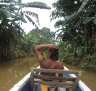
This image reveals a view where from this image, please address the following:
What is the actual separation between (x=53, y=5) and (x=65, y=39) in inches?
117

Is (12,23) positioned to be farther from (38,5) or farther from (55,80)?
(55,80)

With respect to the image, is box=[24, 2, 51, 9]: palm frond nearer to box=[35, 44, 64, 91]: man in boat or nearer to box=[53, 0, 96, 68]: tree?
box=[53, 0, 96, 68]: tree

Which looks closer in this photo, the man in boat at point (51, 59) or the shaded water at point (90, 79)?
the man in boat at point (51, 59)

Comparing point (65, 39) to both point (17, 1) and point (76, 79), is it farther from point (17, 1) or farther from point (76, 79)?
point (76, 79)

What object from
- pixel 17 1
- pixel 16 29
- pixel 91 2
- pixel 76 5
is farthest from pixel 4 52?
pixel 91 2

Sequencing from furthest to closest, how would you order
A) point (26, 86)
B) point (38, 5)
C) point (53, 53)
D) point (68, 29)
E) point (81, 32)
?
point (38, 5) < point (81, 32) < point (68, 29) < point (26, 86) < point (53, 53)

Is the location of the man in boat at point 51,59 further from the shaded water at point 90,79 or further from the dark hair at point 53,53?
the shaded water at point 90,79

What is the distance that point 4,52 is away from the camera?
21.4 m

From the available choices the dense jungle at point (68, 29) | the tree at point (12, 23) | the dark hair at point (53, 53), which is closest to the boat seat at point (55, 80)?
the dark hair at point (53, 53)

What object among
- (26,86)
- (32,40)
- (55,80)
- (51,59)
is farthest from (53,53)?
(32,40)

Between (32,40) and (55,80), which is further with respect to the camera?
(32,40)

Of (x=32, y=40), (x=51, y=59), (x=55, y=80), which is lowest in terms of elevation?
(x=55, y=80)

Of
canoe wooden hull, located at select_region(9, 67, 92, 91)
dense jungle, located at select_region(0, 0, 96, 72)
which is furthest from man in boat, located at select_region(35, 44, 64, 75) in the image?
dense jungle, located at select_region(0, 0, 96, 72)

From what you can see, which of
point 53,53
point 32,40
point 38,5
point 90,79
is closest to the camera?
point 53,53
